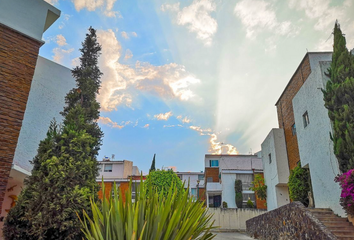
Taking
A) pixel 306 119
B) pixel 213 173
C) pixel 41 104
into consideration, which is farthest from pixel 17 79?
pixel 213 173

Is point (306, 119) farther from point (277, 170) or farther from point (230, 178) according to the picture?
point (230, 178)

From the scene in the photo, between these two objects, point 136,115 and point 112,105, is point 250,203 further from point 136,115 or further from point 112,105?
point 112,105

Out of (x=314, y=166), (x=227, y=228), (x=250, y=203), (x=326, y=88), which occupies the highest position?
(x=326, y=88)

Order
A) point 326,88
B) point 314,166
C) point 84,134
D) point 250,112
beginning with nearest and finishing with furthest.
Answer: point 84,134
point 326,88
point 314,166
point 250,112

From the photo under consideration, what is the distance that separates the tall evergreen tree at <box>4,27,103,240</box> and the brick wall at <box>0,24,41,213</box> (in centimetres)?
71

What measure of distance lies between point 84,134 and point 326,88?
9.63 meters

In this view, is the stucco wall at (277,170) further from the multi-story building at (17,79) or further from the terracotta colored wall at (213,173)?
the multi-story building at (17,79)

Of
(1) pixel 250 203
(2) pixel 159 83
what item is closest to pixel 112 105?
(2) pixel 159 83

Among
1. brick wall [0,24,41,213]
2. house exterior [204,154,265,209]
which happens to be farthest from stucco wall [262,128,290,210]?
brick wall [0,24,41,213]

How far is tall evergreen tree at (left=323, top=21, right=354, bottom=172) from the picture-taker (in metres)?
8.53

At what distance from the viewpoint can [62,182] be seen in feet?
18.3

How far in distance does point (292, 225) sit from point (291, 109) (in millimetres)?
9749

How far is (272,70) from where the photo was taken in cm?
1510

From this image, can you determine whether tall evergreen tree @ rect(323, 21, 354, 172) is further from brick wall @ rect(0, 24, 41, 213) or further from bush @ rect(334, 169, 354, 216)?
brick wall @ rect(0, 24, 41, 213)
